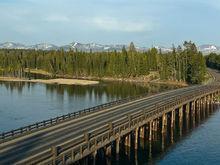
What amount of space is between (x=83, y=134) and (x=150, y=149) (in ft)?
56.1

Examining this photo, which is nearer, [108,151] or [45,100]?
[108,151]

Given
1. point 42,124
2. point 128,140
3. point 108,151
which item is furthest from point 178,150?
point 42,124

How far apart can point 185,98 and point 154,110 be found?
24.3 metres

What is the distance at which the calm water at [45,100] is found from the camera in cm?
9625

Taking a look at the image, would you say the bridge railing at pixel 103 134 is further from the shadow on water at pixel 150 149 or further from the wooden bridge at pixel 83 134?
the shadow on water at pixel 150 149

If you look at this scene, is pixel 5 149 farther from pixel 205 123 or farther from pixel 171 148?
pixel 205 123

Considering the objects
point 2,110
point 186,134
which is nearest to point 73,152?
point 186,134

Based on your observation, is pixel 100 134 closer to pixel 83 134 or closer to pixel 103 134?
pixel 103 134

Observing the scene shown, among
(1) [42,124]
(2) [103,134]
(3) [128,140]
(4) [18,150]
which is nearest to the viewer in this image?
(4) [18,150]

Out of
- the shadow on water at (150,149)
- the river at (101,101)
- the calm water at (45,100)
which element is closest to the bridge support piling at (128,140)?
the shadow on water at (150,149)

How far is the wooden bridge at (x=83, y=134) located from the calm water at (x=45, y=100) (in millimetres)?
20811

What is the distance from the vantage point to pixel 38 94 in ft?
490

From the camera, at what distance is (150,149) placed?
66.0m

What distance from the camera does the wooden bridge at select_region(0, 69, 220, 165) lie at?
4353 centimetres
